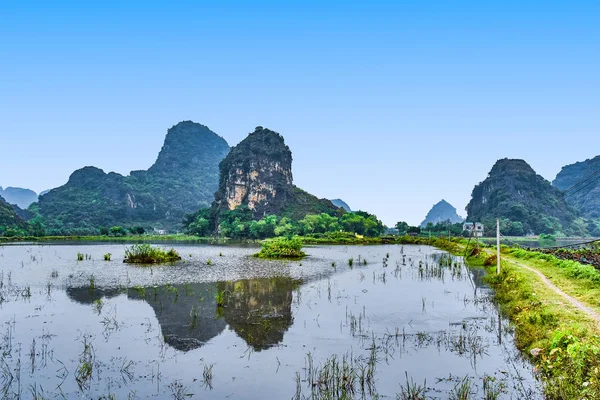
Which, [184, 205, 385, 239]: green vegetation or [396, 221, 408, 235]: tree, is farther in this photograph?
[396, 221, 408, 235]: tree

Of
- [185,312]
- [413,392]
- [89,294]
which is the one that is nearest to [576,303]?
[413,392]

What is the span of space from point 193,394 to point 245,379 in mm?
1098

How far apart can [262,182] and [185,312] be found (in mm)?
130763

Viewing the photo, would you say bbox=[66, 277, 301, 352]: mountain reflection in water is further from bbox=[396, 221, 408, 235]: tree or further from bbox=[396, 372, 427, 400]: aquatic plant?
bbox=[396, 221, 408, 235]: tree

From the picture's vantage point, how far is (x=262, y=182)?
14412cm

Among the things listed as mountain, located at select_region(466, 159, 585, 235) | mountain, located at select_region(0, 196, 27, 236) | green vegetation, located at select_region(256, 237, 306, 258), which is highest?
mountain, located at select_region(466, 159, 585, 235)

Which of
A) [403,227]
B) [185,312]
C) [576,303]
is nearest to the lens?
[576,303]

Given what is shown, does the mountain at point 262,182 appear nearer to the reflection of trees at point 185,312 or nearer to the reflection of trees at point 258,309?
the reflection of trees at point 258,309

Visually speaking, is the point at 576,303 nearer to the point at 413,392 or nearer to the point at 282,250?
the point at 413,392

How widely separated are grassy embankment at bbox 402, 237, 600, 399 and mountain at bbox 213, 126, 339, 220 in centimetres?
11715

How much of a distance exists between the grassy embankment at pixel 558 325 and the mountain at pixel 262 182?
4612 inches

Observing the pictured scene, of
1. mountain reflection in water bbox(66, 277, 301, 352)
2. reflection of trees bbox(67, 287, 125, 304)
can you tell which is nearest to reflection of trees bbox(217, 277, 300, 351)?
mountain reflection in water bbox(66, 277, 301, 352)

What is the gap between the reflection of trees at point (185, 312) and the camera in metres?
11.1

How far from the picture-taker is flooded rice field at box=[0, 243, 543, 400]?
25.8ft
